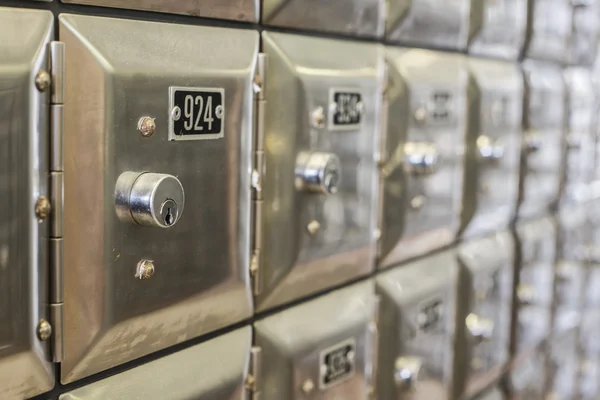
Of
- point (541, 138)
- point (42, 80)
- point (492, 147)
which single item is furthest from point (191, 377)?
point (541, 138)

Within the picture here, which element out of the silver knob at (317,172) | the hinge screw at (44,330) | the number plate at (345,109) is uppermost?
the number plate at (345,109)

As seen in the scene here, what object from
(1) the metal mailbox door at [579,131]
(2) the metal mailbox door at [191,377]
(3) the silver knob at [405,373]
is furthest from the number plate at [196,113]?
(1) the metal mailbox door at [579,131]

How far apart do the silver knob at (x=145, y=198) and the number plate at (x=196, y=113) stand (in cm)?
7

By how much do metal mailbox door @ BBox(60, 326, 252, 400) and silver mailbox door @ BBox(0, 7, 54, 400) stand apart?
69mm

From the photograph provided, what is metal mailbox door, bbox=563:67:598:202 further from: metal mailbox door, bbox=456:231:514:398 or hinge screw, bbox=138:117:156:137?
hinge screw, bbox=138:117:156:137

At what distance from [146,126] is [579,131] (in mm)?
1514

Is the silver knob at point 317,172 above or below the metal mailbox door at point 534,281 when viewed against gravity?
above

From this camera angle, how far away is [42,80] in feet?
2.07

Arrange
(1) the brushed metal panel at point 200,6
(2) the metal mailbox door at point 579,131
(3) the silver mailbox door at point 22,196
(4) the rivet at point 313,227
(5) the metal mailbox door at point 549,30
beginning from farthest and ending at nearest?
(2) the metal mailbox door at point 579,131
(5) the metal mailbox door at point 549,30
(4) the rivet at point 313,227
(1) the brushed metal panel at point 200,6
(3) the silver mailbox door at point 22,196

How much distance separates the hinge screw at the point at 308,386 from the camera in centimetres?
100

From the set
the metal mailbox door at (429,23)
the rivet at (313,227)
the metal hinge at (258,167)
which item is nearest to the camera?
the metal hinge at (258,167)

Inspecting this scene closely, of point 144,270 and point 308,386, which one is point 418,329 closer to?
point 308,386

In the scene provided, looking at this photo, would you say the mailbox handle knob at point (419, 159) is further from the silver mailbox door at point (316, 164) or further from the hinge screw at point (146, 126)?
the hinge screw at point (146, 126)

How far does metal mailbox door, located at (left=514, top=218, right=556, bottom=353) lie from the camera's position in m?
1.73
